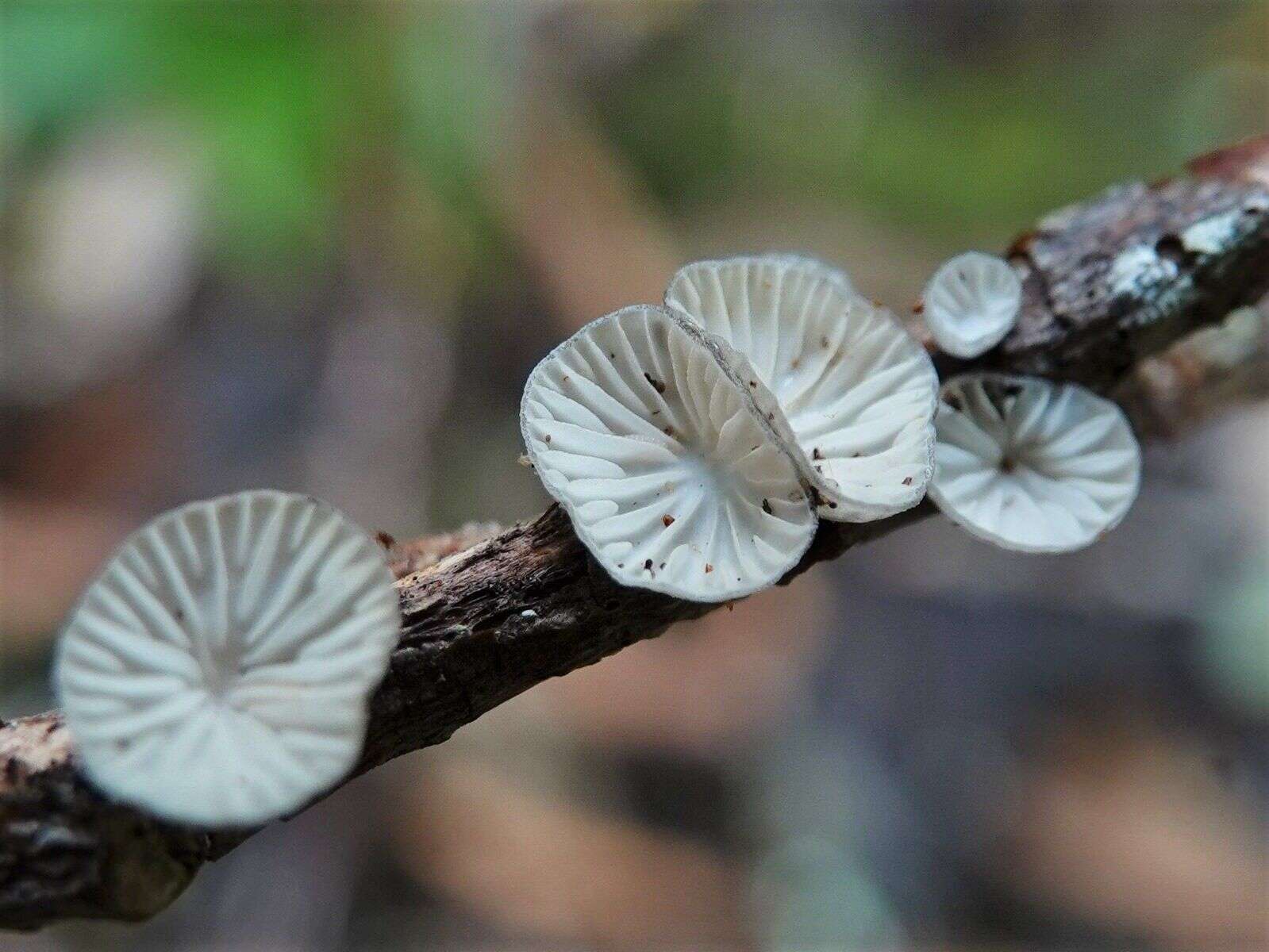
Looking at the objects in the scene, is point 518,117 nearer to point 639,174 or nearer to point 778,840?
point 639,174

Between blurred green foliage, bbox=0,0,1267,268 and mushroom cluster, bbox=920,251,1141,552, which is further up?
blurred green foliage, bbox=0,0,1267,268

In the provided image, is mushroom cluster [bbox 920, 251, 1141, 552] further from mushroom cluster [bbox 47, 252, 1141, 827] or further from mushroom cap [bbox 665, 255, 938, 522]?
mushroom cap [bbox 665, 255, 938, 522]

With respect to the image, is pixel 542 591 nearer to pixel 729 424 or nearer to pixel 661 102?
pixel 729 424

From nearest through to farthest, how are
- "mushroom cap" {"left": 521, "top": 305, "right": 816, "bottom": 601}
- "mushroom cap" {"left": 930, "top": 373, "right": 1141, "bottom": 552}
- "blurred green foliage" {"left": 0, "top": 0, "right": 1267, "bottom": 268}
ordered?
"mushroom cap" {"left": 521, "top": 305, "right": 816, "bottom": 601} → "mushroom cap" {"left": 930, "top": 373, "right": 1141, "bottom": 552} → "blurred green foliage" {"left": 0, "top": 0, "right": 1267, "bottom": 268}

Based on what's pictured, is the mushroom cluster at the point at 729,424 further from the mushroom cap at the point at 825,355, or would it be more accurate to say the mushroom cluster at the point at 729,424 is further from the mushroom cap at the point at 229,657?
the mushroom cap at the point at 229,657

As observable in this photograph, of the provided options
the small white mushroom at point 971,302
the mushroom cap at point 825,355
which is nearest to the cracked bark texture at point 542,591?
the small white mushroom at point 971,302

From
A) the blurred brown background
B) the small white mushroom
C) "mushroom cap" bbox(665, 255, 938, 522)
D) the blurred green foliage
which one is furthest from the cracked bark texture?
the blurred green foliage

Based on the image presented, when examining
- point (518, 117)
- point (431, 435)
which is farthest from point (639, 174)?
point (431, 435)

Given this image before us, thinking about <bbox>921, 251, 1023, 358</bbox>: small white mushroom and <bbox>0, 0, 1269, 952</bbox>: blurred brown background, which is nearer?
<bbox>921, 251, 1023, 358</bbox>: small white mushroom
